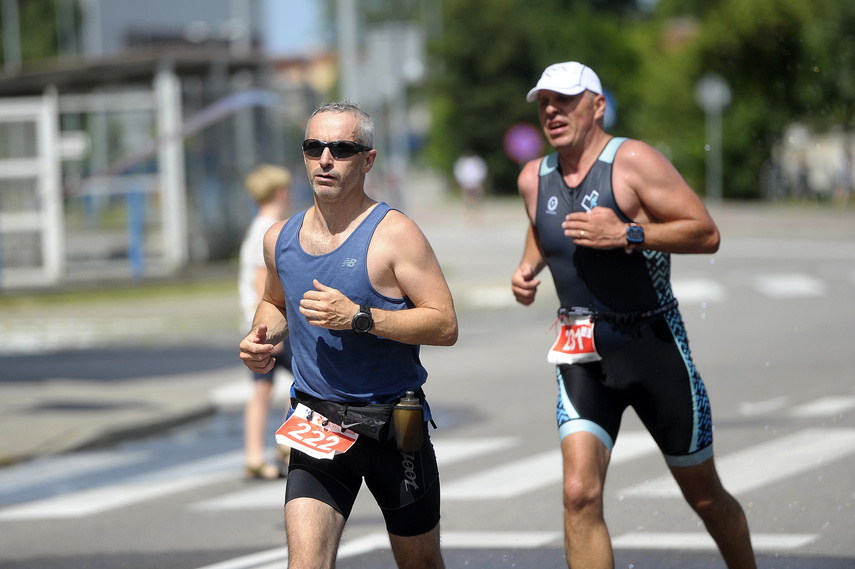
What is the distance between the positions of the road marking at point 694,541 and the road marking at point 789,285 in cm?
1183

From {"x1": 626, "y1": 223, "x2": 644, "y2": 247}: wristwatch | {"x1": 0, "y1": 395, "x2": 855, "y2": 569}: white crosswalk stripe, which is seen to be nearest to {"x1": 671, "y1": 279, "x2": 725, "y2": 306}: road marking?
{"x1": 0, "y1": 395, "x2": 855, "y2": 569}: white crosswalk stripe

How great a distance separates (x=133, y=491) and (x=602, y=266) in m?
4.24

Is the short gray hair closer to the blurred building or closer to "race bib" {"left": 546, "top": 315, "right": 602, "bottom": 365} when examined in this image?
"race bib" {"left": 546, "top": 315, "right": 602, "bottom": 365}

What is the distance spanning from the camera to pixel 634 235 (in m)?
4.34

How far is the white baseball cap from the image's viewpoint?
14.9 feet

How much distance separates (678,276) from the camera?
20328 millimetres

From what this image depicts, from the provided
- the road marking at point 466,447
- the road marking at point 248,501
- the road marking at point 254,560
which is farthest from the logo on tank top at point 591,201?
the road marking at point 466,447

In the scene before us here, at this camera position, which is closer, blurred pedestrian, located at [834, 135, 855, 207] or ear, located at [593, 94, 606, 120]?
ear, located at [593, 94, 606, 120]

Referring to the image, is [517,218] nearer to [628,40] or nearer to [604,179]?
[628,40]

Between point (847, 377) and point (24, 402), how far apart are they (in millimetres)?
7246

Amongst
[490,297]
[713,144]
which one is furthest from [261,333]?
[713,144]

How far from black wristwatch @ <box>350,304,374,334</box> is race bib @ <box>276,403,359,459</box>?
386 millimetres

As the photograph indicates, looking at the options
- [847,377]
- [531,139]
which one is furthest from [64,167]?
[531,139]

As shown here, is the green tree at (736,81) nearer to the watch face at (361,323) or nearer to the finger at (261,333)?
the finger at (261,333)
